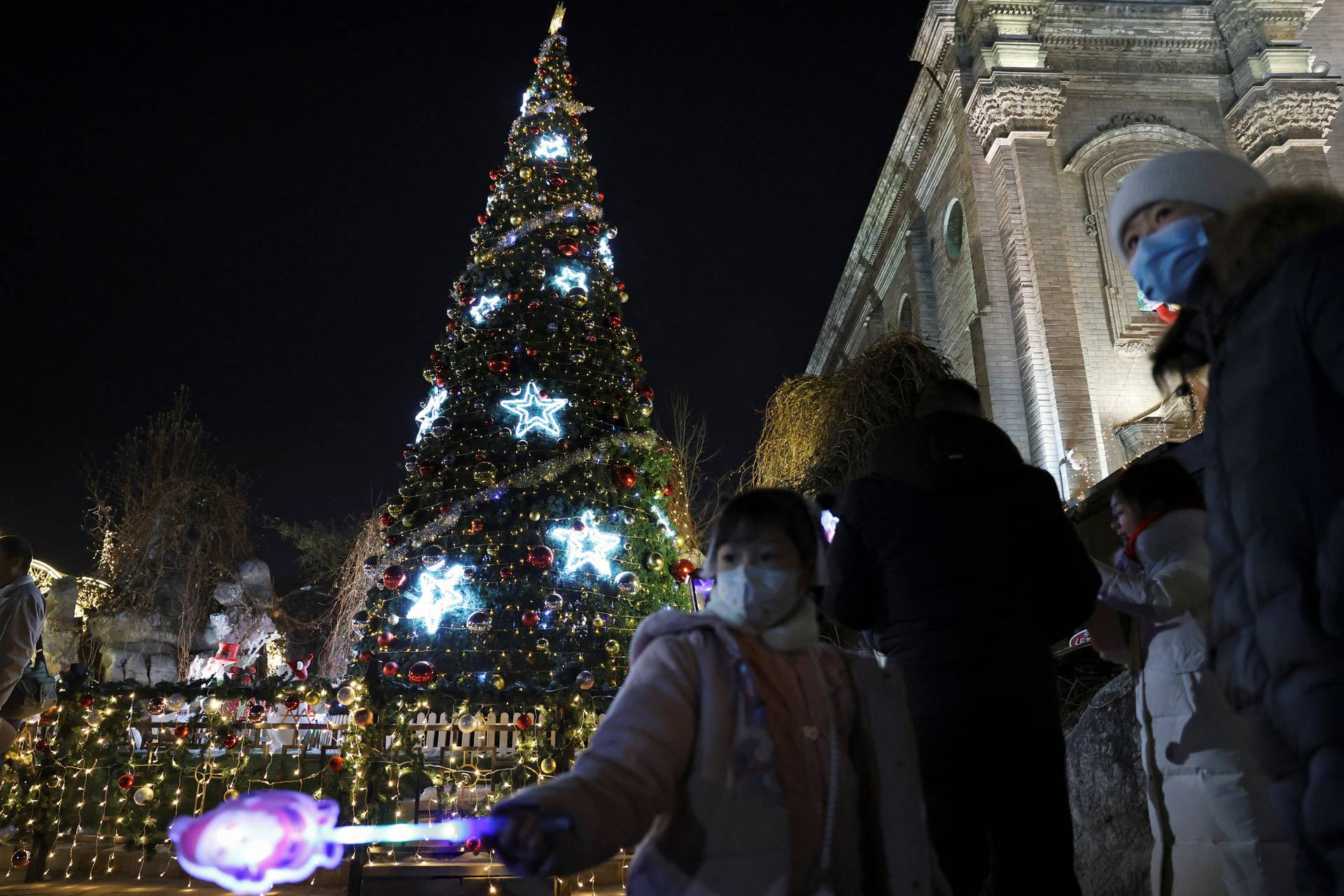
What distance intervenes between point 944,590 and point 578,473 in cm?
584

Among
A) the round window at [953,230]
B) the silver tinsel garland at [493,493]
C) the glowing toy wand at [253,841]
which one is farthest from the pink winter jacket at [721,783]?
the round window at [953,230]

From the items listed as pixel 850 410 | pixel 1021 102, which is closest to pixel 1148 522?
pixel 850 410

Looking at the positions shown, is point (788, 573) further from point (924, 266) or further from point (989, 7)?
point (924, 266)

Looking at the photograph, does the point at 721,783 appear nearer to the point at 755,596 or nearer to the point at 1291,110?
the point at 755,596

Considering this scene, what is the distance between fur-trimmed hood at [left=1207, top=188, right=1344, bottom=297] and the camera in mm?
1725

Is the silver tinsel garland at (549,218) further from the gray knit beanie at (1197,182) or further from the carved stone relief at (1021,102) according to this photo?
the carved stone relief at (1021,102)

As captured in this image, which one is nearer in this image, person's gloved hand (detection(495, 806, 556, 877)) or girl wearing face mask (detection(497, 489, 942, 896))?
person's gloved hand (detection(495, 806, 556, 877))

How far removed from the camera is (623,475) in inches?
321

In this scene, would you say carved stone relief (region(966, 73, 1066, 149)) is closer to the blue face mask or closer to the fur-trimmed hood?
the blue face mask

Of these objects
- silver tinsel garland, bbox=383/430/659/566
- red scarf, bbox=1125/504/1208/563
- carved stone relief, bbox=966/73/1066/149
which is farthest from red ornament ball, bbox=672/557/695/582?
carved stone relief, bbox=966/73/1066/149

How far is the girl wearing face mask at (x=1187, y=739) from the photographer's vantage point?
9.20 feet

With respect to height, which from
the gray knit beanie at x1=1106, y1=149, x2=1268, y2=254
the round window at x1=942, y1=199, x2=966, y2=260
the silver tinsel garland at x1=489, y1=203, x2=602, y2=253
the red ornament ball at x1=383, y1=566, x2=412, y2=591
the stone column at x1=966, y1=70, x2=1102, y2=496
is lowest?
the gray knit beanie at x1=1106, y1=149, x2=1268, y2=254

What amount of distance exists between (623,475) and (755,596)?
616 cm

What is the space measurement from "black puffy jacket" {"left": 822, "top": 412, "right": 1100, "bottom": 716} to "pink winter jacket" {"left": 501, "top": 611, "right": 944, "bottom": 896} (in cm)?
45
